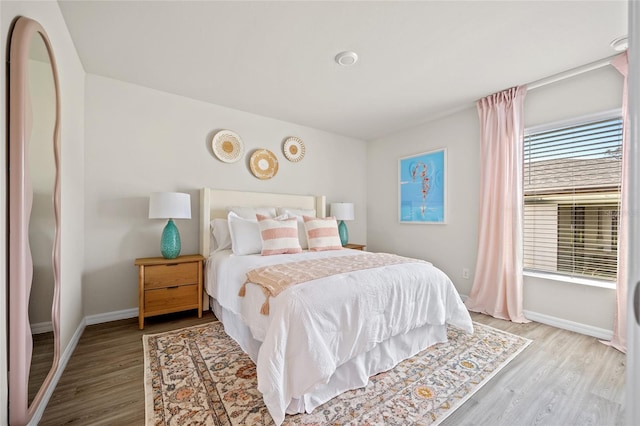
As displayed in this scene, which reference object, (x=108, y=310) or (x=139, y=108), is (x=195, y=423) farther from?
(x=139, y=108)

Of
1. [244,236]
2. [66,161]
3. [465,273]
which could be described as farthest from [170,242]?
[465,273]

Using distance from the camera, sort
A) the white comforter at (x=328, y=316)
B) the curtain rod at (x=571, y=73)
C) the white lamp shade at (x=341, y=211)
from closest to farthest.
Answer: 1. the white comforter at (x=328, y=316)
2. the curtain rod at (x=571, y=73)
3. the white lamp shade at (x=341, y=211)

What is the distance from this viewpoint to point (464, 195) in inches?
134

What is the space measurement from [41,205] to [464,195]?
3814 mm

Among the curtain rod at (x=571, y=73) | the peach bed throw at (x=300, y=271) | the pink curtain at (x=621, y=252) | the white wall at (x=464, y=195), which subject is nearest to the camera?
the peach bed throw at (x=300, y=271)

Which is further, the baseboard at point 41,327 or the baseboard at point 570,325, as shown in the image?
the baseboard at point 570,325

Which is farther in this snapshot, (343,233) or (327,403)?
(343,233)

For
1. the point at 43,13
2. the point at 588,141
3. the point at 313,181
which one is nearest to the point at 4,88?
the point at 43,13

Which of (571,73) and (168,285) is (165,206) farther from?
(571,73)

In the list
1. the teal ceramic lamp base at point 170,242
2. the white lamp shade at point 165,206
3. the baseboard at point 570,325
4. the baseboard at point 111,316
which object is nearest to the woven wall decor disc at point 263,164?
the white lamp shade at point 165,206

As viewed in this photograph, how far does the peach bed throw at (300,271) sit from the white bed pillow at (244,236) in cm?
72

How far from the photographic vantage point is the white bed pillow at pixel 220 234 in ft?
10.1

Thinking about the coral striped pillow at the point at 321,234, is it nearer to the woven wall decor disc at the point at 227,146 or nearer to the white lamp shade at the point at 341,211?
the white lamp shade at the point at 341,211

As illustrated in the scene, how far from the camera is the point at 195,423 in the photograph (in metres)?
1.40
